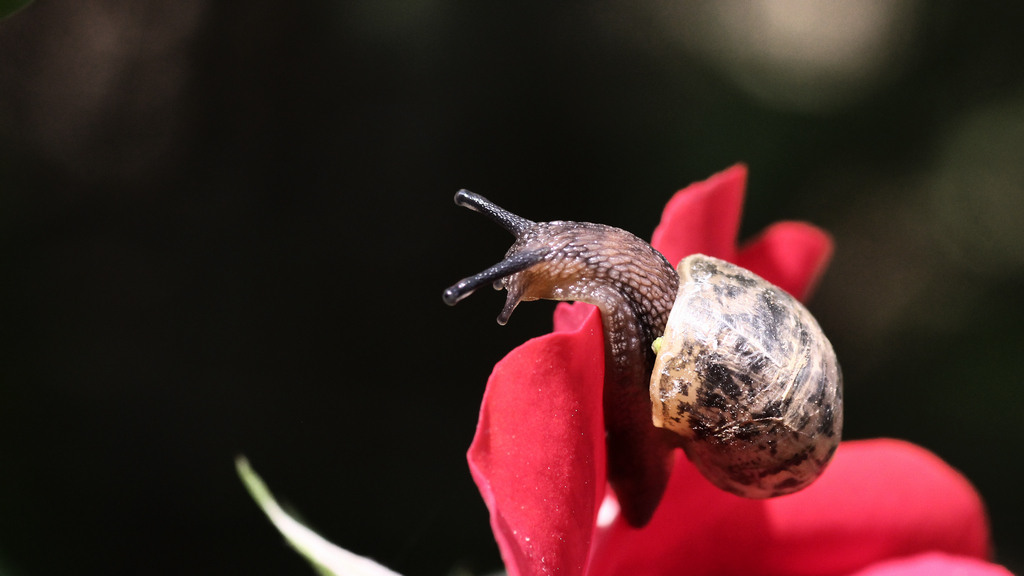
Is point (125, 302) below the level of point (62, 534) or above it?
above

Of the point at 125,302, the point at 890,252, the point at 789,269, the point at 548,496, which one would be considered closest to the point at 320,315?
the point at 125,302

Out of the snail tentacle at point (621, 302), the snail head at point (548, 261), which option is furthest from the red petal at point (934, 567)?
the snail head at point (548, 261)

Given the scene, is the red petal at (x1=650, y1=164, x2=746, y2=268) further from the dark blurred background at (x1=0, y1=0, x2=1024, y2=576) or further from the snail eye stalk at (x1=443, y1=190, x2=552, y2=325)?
the dark blurred background at (x1=0, y1=0, x2=1024, y2=576)

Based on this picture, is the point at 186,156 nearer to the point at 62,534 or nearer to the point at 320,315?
the point at 320,315

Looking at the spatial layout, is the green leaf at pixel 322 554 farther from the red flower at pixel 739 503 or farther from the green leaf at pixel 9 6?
the green leaf at pixel 9 6

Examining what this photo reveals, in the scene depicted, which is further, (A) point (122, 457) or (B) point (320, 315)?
(B) point (320, 315)

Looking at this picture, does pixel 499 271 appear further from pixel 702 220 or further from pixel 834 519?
pixel 834 519
